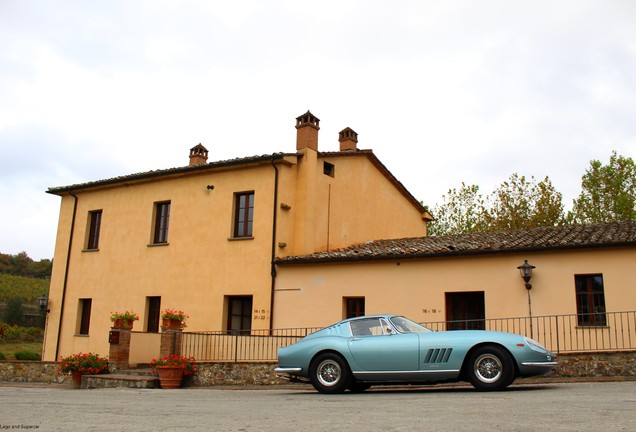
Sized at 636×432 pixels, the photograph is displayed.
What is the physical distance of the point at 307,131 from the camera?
19312 millimetres

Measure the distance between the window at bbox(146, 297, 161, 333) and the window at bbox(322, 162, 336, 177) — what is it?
6.80m

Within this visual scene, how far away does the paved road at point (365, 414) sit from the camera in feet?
19.5

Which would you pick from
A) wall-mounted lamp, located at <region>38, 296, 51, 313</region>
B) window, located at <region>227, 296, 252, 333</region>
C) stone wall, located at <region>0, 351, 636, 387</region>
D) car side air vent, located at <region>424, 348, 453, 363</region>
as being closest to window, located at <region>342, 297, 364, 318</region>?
window, located at <region>227, 296, 252, 333</region>

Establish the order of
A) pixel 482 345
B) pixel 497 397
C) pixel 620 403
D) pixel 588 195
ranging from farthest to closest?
pixel 588 195 < pixel 482 345 < pixel 497 397 < pixel 620 403

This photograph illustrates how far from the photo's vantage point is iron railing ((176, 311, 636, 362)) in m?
14.0

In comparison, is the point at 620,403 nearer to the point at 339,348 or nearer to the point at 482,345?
the point at 482,345

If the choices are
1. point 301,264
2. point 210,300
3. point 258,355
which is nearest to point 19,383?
point 210,300

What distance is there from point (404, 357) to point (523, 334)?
20.3ft

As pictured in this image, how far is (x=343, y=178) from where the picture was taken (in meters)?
20.5

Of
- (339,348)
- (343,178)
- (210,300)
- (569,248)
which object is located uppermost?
(343,178)

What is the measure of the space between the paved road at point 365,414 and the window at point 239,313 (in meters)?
9.25

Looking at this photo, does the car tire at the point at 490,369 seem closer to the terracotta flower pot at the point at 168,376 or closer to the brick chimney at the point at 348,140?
the terracotta flower pot at the point at 168,376

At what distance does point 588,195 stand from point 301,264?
73.4 feet

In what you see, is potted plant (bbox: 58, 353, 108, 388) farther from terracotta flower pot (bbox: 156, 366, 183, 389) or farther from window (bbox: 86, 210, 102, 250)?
window (bbox: 86, 210, 102, 250)
